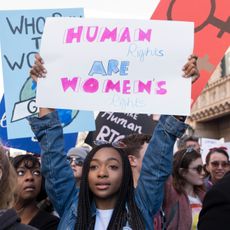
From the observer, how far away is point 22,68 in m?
4.58

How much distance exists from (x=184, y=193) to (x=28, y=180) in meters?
1.22

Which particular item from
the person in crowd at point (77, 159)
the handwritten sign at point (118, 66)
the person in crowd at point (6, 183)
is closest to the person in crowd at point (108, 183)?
the handwritten sign at point (118, 66)

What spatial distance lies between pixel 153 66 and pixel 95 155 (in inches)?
Result: 24.8

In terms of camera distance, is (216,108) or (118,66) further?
(216,108)

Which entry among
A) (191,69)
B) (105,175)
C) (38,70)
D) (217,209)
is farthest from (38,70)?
(217,209)

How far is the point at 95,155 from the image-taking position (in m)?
2.77

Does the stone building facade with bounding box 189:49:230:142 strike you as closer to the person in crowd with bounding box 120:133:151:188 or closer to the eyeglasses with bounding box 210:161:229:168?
the eyeglasses with bounding box 210:161:229:168

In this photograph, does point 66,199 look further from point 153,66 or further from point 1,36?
point 1,36

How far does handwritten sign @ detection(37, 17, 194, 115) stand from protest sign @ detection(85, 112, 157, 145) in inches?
92.7

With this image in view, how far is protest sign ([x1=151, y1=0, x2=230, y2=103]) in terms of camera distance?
13.4 ft

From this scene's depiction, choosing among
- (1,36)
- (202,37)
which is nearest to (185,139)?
(202,37)

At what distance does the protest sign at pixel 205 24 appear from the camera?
161 inches

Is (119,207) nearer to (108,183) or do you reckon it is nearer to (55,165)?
(108,183)

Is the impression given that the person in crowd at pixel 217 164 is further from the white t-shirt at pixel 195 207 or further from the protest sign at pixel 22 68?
the protest sign at pixel 22 68
